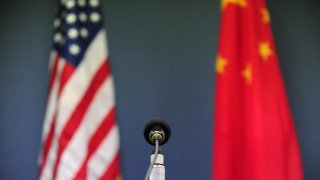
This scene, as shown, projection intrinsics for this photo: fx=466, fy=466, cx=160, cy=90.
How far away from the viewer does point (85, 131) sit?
2.40 meters

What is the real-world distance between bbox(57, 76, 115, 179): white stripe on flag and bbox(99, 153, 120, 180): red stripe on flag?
7.1 inches

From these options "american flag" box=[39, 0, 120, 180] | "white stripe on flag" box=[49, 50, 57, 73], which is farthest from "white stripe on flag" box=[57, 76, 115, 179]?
"white stripe on flag" box=[49, 50, 57, 73]

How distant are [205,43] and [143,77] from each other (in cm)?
40

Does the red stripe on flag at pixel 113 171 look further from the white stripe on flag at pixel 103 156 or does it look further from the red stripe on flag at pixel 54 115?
the red stripe on flag at pixel 54 115

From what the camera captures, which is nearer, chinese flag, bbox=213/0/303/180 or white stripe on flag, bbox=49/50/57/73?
chinese flag, bbox=213/0/303/180

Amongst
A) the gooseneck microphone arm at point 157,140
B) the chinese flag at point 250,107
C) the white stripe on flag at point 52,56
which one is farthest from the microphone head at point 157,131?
the white stripe on flag at point 52,56

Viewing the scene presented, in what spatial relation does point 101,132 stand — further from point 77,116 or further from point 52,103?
point 52,103

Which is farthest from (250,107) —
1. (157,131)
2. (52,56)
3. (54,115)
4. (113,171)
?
(52,56)

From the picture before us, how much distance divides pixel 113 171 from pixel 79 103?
41 centimetres

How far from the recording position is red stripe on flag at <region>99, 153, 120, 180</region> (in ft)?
8.11

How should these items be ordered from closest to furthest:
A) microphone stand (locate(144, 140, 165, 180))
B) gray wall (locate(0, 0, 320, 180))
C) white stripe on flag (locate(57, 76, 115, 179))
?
microphone stand (locate(144, 140, 165, 180)) < white stripe on flag (locate(57, 76, 115, 179)) < gray wall (locate(0, 0, 320, 180))

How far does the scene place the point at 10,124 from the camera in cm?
260

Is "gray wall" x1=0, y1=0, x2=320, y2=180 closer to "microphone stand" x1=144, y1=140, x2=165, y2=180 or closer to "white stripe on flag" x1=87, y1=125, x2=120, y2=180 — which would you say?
"white stripe on flag" x1=87, y1=125, x2=120, y2=180

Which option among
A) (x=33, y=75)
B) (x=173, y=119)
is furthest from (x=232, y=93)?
(x=33, y=75)
